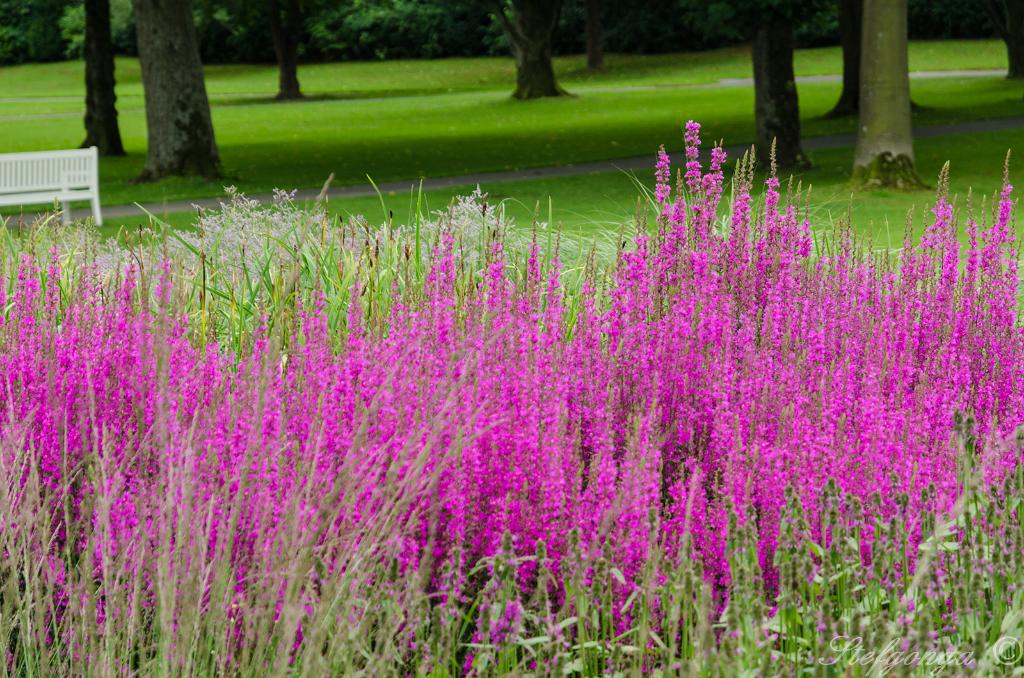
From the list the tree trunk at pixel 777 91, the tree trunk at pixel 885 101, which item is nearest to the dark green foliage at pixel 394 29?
the tree trunk at pixel 777 91

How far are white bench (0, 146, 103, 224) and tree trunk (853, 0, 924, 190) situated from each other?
34.0ft

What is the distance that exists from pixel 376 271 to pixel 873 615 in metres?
3.54

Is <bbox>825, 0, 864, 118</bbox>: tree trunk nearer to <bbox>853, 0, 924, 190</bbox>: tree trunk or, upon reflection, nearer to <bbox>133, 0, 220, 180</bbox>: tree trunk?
<bbox>853, 0, 924, 190</bbox>: tree trunk

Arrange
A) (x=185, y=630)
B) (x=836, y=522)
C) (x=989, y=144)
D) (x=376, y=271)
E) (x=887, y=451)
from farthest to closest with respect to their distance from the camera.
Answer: (x=989, y=144) → (x=376, y=271) → (x=887, y=451) → (x=836, y=522) → (x=185, y=630)

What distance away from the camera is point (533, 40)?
1801 inches

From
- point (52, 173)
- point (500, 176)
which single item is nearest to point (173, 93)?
point (52, 173)

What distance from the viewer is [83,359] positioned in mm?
4227

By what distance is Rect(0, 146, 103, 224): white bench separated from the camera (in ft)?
55.8

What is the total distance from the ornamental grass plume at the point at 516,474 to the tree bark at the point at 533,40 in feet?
134

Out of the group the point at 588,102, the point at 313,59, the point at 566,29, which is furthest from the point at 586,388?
the point at 313,59

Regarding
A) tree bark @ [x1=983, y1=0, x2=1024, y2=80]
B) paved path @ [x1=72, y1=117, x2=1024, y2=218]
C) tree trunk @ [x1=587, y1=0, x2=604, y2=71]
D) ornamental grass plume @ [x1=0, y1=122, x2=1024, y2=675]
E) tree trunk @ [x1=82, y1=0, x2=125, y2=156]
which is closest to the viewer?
ornamental grass plume @ [x1=0, y1=122, x2=1024, y2=675]

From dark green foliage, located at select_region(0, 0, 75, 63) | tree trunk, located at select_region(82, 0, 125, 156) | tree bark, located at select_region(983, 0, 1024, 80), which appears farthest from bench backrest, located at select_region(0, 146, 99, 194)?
dark green foliage, located at select_region(0, 0, 75, 63)

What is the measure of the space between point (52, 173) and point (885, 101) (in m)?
11.2

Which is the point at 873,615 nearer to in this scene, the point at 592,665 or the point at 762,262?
the point at 592,665
